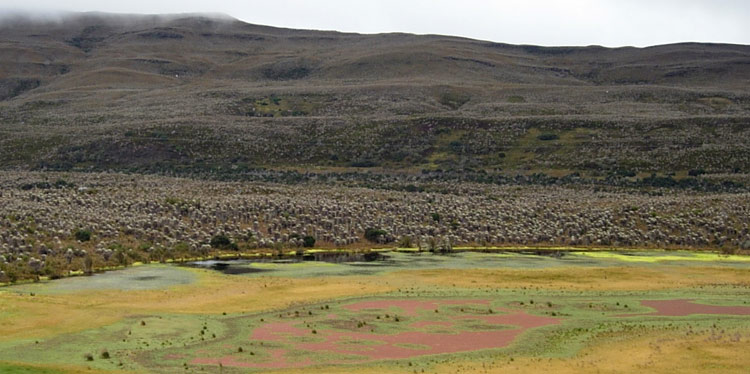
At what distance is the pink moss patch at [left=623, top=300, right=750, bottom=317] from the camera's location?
1853 inches

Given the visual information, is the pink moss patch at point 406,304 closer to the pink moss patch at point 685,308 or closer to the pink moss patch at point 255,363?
the pink moss patch at point 685,308

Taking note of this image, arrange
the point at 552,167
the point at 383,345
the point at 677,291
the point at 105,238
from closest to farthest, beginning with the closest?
the point at 383,345, the point at 677,291, the point at 105,238, the point at 552,167

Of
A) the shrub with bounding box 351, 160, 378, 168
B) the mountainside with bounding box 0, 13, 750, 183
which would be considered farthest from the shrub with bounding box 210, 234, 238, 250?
the shrub with bounding box 351, 160, 378, 168

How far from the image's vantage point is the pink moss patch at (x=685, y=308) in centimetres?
4706

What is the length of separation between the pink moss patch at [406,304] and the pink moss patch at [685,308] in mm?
8590

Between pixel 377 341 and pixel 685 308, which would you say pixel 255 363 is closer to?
pixel 377 341

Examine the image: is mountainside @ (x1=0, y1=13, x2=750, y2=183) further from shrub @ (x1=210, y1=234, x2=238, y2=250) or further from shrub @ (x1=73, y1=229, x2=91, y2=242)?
shrub @ (x1=73, y1=229, x2=91, y2=242)

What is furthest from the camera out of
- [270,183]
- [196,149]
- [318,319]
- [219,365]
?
[196,149]

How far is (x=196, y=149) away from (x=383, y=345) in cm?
10750

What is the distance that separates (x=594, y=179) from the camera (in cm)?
11906

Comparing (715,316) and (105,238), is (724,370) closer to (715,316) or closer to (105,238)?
(715,316)

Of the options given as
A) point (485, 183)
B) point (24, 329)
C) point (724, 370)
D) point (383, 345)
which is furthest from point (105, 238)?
point (485, 183)

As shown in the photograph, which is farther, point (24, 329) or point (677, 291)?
point (677, 291)

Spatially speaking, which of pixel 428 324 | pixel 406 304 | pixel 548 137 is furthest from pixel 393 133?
pixel 428 324
